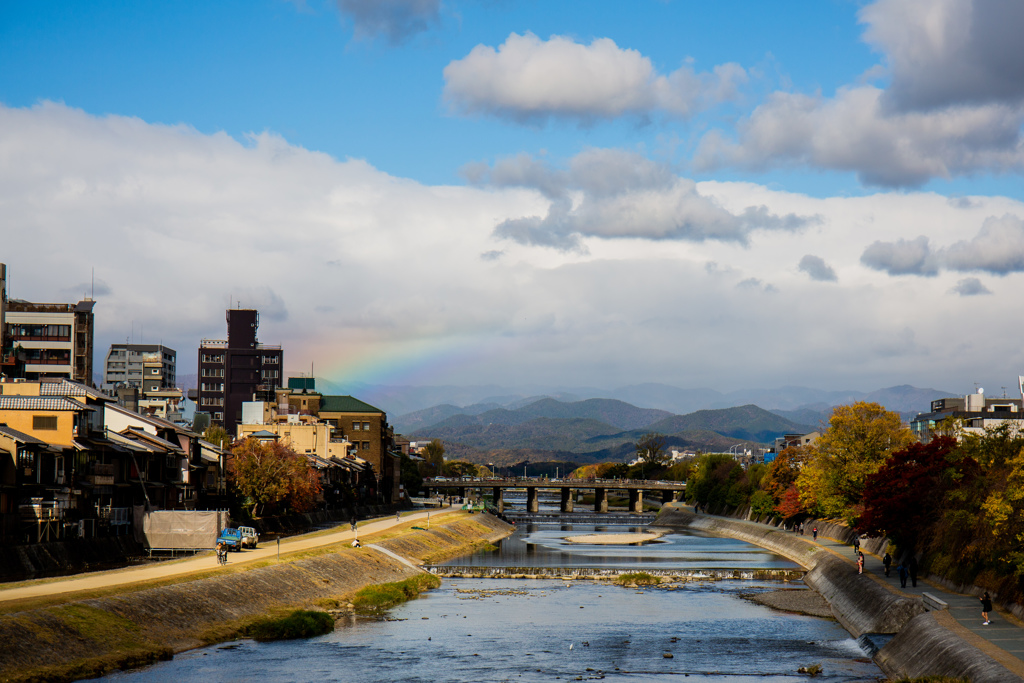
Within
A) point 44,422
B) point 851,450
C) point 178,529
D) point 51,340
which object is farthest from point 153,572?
point 51,340

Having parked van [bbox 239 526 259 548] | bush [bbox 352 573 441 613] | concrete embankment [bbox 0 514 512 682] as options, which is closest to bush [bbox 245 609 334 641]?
concrete embankment [bbox 0 514 512 682]

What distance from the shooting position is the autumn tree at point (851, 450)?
99938mm

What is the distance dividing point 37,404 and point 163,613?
27224mm

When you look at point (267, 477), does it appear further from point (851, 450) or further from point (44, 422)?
point (851, 450)

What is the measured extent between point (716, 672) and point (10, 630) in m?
30.7

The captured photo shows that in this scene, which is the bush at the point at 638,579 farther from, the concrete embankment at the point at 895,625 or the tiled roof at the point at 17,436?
the tiled roof at the point at 17,436

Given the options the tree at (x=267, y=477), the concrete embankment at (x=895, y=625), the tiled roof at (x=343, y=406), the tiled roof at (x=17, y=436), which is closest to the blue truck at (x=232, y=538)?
the tiled roof at (x=17, y=436)

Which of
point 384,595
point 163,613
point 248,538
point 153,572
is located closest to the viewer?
point 163,613

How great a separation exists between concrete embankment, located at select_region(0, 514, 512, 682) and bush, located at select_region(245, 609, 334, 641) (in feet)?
3.48

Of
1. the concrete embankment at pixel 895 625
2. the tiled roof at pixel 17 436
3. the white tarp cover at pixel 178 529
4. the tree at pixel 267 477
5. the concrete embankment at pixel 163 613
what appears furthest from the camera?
the tree at pixel 267 477

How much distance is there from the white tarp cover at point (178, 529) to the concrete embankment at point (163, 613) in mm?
8352

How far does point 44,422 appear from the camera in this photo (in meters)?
72.4

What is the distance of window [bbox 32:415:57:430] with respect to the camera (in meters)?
72.1

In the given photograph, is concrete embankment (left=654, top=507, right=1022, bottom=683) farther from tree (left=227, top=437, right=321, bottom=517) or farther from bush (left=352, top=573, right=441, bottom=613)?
tree (left=227, top=437, right=321, bottom=517)
